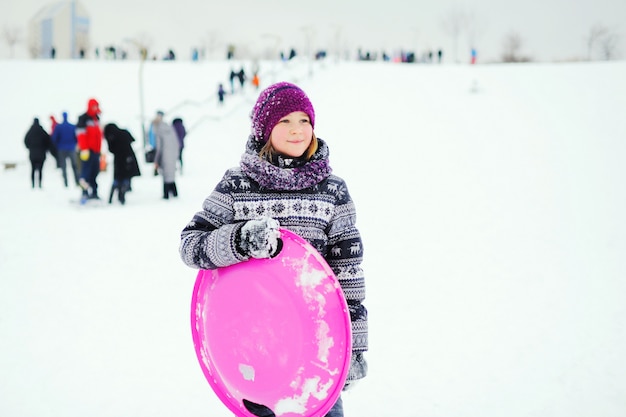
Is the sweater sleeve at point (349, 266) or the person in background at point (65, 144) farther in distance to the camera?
the person in background at point (65, 144)

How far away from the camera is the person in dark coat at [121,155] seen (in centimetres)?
933

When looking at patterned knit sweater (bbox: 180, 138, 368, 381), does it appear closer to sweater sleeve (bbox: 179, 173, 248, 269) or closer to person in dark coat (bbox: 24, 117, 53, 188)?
sweater sleeve (bbox: 179, 173, 248, 269)

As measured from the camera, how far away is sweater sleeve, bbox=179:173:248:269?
5.69 ft

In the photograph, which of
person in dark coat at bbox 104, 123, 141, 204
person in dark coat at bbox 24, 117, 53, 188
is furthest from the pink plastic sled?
person in dark coat at bbox 24, 117, 53, 188

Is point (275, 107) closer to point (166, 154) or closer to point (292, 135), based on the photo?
point (292, 135)

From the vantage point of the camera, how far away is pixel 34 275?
5820 millimetres

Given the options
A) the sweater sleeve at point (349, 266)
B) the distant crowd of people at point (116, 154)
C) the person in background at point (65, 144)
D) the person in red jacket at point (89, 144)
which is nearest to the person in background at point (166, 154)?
the distant crowd of people at point (116, 154)

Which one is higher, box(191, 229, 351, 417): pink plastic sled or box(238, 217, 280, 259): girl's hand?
box(238, 217, 280, 259): girl's hand

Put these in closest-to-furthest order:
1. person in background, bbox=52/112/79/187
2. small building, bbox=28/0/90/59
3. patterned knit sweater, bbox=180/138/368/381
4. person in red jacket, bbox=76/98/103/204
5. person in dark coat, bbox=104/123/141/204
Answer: patterned knit sweater, bbox=180/138/368/381 < person in dark coat, bbox=104/123/141/204 < person in red jacket, bbox=76/98/103/204 < person in background, bbox=52/112/79/187 < small building, bbox=28/0/90/59

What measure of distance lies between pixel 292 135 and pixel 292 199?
Result: 0.79ft

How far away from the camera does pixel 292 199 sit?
190 centimetres

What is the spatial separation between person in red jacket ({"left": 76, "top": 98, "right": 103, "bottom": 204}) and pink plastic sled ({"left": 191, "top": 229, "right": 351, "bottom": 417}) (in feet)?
28.8

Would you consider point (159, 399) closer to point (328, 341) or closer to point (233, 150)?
point (328, 341)

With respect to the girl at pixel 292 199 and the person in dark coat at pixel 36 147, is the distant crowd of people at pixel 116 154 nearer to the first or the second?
the person in dark coat at pixel 36 147
